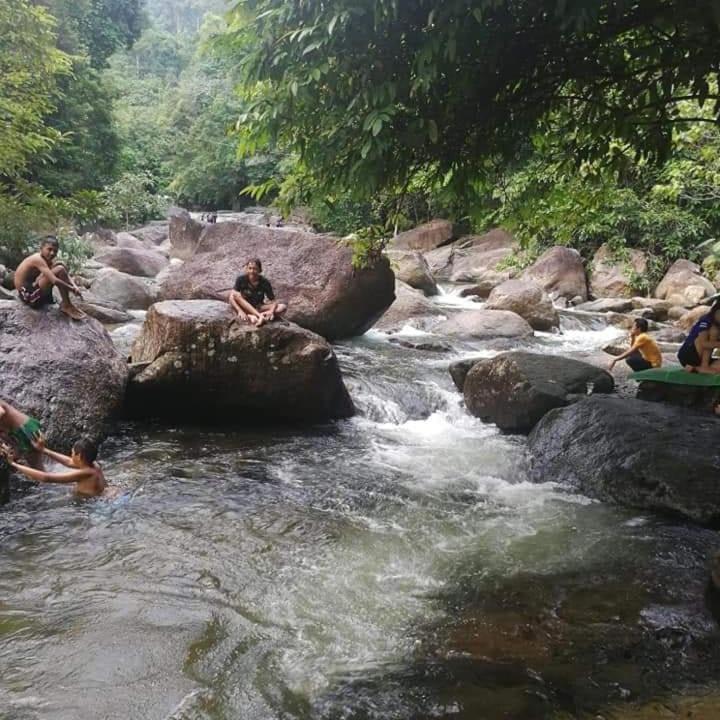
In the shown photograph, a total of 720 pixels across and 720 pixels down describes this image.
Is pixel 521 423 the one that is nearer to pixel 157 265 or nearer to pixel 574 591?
pixel 574 591

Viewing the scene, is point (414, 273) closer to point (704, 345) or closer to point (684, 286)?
point (684, 286)

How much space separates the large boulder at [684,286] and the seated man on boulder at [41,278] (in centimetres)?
1617

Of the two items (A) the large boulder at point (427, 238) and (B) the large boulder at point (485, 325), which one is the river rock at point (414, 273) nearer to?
(B) the large boulder at point (485, 325)

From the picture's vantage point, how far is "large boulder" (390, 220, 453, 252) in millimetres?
30156

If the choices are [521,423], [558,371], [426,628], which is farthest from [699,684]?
[558,371]

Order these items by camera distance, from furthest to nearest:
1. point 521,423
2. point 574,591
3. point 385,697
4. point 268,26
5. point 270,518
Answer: point 521,423 < point 270,518 < point 574,591 < point 268,26 < point 385,697

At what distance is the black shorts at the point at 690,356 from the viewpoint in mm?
8289

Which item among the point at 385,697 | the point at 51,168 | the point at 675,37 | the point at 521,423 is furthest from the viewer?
the point at 51,168

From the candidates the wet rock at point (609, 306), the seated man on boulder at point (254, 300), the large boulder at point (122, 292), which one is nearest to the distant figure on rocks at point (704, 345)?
the seated man on boulder at point (254, 300)

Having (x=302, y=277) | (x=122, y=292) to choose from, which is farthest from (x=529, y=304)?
(x=122, y=292)

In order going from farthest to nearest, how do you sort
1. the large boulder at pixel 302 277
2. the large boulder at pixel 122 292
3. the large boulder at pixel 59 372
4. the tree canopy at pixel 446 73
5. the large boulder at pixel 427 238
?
the large boulder at pixel 427 238
the large boulder at pixel 122 292
the large boulder at pixel 302 277
the large boulder at pixel 59 372
the tree canopy at pixel 446 73

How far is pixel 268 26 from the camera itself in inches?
150

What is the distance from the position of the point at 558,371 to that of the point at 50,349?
6325 mm

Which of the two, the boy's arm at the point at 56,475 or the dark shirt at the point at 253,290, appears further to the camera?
the dark shirt at the point at 253,290
